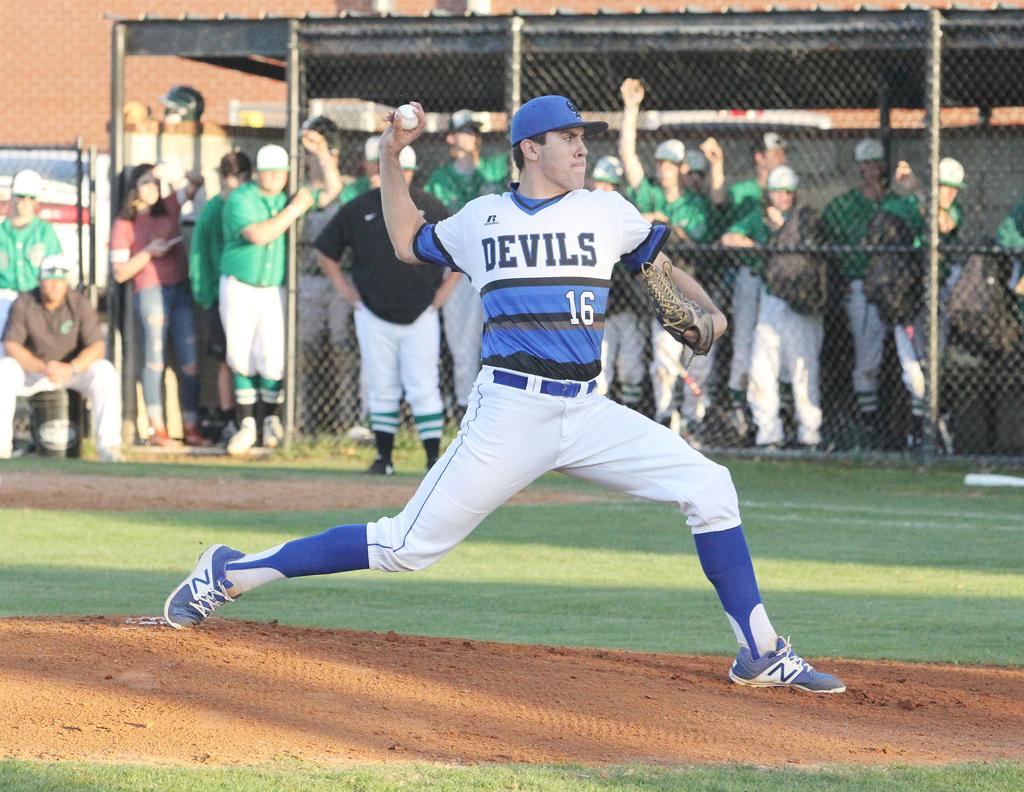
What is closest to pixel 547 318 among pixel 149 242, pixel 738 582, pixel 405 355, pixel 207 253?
pixel 738 582

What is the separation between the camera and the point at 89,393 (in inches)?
522

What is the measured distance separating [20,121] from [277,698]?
25929 millimetres

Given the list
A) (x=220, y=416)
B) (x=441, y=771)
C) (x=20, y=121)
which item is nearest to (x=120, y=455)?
(x=220, y=416)

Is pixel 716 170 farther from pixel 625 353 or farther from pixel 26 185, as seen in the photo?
pixel 26 185

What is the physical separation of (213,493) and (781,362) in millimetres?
4746

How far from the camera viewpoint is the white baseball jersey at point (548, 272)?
511 cm

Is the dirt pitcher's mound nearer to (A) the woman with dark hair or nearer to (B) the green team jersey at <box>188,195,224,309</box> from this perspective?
(B) the green team jersey at <box>188,195,224,309</box>

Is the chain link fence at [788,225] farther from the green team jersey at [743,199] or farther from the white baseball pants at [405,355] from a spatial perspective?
the white baseball pants at [405,355]

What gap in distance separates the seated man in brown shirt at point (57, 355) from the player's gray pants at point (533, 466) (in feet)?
27.4

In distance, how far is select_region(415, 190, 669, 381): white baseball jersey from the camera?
5109 mm

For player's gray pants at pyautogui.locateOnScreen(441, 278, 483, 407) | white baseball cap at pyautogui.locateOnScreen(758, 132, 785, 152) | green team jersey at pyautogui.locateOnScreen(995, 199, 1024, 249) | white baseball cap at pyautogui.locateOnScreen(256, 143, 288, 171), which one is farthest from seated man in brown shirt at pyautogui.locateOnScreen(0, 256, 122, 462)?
green team jersey at pyautogui.locateOnScreen(995, 199, 1024, 249)

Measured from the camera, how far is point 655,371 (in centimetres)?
1364

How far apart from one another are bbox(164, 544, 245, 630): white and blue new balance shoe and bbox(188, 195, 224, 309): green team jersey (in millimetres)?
8247

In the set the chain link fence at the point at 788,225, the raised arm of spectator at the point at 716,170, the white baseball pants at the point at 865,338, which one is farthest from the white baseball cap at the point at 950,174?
the raised arm of spectator at the point at 716,170
